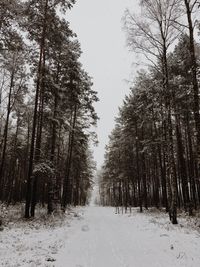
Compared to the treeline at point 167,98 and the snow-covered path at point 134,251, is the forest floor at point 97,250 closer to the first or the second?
the snow-covered path at point 134,251

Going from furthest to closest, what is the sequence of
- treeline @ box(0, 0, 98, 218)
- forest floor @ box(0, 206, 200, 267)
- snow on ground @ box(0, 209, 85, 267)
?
treeline @ box(0, 0, 98, 218), forest floor @ box(0, 206, 200, 267), snow on ground @ box(0, 209, 85, 267)

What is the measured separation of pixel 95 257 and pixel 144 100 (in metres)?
21.0

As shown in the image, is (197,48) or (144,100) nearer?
(197,48)

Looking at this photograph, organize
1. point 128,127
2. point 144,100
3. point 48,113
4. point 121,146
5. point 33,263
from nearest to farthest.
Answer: point 33,263 < point 48,113 < point 144,100 < point 128,127 < point 121,146

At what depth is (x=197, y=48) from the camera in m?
17.4

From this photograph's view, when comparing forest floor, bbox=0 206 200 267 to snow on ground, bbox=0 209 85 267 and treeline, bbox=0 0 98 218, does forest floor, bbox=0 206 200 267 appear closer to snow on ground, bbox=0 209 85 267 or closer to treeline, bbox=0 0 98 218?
snow on ground, bbox=0 209 85 267

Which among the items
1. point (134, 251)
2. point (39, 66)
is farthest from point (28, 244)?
point (39, 66)

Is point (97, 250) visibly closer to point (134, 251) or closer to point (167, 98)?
point (134, 251)

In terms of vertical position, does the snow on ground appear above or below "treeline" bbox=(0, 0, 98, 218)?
below

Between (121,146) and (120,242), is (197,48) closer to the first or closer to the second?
(120,242)

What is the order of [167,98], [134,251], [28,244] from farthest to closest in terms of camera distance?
[167,98], [28,244], [134,251]

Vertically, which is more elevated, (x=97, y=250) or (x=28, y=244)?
(x=28, y=244)

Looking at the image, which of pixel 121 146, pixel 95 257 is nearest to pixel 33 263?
pixel 95 257

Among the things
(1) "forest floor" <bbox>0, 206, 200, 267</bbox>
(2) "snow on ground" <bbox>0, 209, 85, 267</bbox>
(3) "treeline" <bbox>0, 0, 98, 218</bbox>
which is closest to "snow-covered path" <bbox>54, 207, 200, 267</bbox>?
(1) "forest floor" <bbox>0, 206, 200, 267</bbox>
